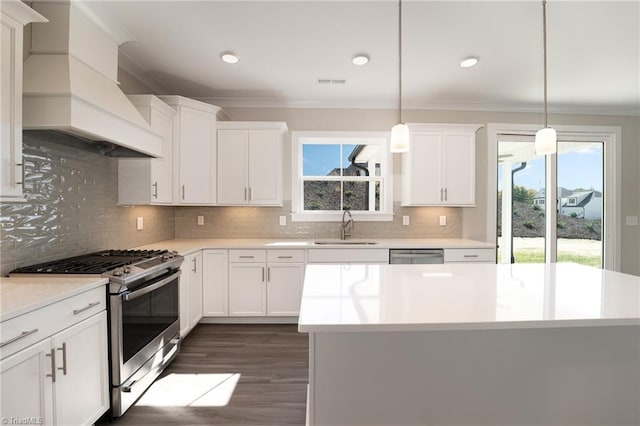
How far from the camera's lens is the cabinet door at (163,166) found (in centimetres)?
268

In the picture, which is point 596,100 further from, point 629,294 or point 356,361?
point 356,361

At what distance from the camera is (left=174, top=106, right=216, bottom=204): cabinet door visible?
3.07 m

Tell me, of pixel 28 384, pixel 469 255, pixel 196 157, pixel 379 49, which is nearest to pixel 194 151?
pixel 196 157

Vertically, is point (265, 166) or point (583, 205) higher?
point (265, 166)

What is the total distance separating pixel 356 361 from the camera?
4.00 feet

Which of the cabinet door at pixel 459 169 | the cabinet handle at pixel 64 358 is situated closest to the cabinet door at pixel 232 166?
the cabinet handle at pixel 64 358

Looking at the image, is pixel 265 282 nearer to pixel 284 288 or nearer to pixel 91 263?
pixel 284 288

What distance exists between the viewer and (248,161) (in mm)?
3359

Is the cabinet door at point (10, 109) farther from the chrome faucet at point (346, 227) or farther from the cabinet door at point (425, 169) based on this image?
the cabinet door at point (425, 169)

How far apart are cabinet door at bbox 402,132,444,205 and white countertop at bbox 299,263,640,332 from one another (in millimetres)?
1694

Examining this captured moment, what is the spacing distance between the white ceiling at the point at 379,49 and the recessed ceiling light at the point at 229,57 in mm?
57

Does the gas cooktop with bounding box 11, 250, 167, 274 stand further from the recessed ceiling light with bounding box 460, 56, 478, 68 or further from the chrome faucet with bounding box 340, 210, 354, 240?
the recessed ceiling light with bounding box 460, 56, 478, 68

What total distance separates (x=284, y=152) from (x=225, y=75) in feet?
3.70

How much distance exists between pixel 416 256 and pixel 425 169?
1.07 metres
